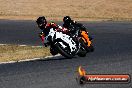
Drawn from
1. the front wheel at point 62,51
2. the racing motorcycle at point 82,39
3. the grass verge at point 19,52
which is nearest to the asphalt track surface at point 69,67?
the front wheel at point 62,51

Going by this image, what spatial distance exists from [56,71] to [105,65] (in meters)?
2.03

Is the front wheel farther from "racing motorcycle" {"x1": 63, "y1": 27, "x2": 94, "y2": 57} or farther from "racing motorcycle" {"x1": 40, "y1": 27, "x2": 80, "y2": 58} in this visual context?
"racing motorcycle" {"x1": 63, "y1": 27, "x2": 94, "y2": 57}

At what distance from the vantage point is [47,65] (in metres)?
18.6

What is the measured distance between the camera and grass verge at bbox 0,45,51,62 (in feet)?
71.3

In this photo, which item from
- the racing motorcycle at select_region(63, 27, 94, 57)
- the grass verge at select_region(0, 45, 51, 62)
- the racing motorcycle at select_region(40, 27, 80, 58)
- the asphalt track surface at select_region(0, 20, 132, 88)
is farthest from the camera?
the grass verge at select_region(0, 45, 51, 62)

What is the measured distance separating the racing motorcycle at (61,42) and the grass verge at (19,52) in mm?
1653

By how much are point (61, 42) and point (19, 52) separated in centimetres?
398

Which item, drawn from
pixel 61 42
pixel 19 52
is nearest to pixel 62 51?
pixel 61 42

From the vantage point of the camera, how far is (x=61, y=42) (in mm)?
20438

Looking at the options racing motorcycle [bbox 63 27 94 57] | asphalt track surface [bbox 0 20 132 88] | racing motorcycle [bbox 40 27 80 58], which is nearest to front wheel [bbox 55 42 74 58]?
racing motorcycle [bbox 40 27 80 58]

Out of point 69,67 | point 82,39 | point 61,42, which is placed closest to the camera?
point 69,67

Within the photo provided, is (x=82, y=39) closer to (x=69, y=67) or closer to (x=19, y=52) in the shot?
(x=19, y=52)

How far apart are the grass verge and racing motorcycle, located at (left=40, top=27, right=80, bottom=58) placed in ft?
5.42

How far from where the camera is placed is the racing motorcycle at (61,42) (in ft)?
66.5
